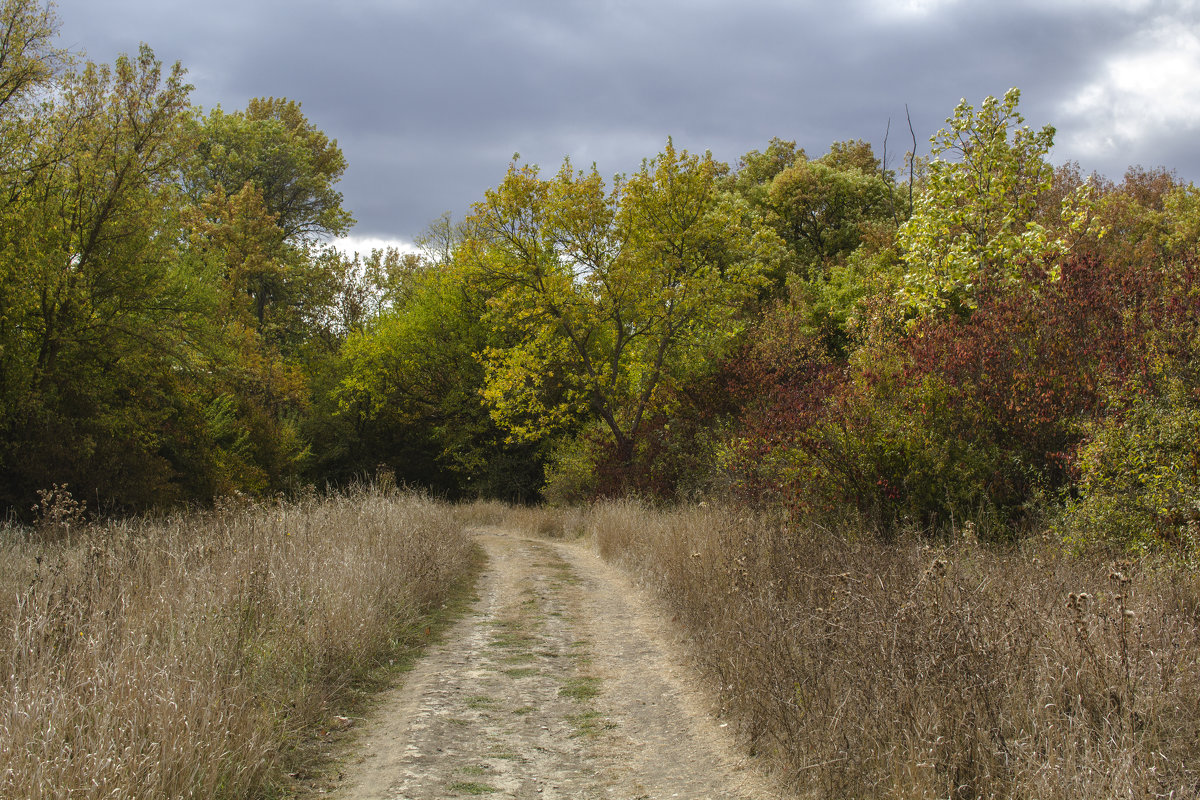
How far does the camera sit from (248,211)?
33594 millimetres

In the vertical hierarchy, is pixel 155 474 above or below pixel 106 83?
below

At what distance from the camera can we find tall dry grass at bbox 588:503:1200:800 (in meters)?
3.59

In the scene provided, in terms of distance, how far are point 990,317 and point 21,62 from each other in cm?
1980

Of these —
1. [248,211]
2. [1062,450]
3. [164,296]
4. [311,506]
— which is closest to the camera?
[1062,450]

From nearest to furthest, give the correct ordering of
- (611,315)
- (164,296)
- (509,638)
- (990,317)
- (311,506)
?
1. (509,638)
2. (990,317)
3. (311,506)
4. (164,296)
5. (611,315)

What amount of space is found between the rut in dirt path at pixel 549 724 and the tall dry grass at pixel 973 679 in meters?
0.50

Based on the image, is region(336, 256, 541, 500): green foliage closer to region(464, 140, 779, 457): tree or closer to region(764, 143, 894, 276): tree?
region(464, 140, 779, 457): tree

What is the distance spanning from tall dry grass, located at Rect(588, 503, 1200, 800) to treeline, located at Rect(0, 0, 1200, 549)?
2.18m

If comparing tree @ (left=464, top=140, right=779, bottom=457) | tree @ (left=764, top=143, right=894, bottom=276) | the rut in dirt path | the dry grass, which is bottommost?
the dry grass

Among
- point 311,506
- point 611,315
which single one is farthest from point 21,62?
point 611,315

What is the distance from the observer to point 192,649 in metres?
5.14

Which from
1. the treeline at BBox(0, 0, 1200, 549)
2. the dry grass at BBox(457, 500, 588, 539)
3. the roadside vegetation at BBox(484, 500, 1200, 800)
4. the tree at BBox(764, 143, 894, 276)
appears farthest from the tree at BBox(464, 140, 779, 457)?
the roadside vegetation at BBox(484, 500, 1200, 800)

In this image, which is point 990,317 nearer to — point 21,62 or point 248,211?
point 21,62

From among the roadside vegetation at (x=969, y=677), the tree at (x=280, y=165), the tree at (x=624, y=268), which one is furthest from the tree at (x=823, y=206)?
the roadside vegetation at (x=969, y=677)
